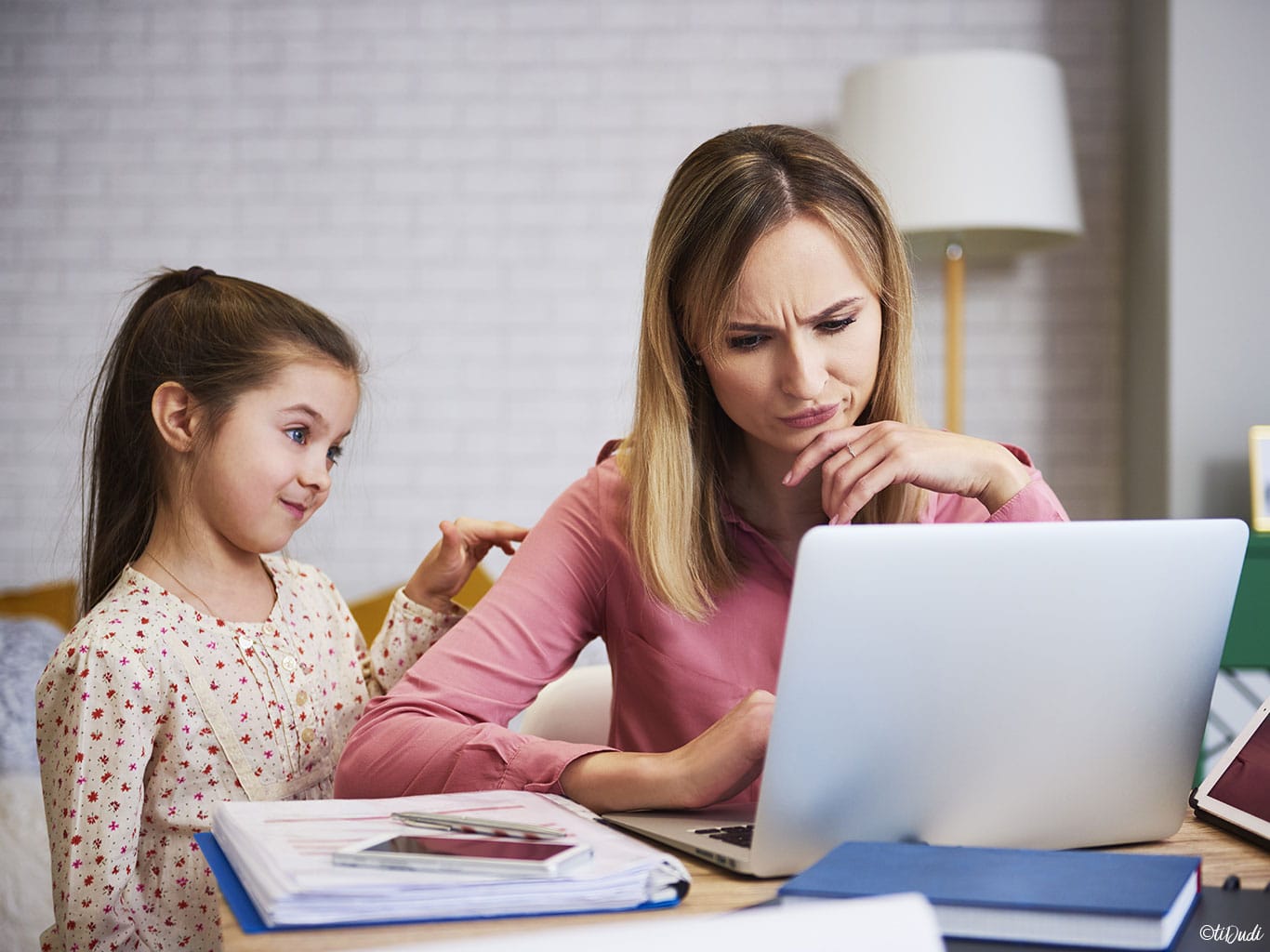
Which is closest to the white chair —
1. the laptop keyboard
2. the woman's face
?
the woman's face

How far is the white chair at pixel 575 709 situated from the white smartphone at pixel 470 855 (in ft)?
2.45

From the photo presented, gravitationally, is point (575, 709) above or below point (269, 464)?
below

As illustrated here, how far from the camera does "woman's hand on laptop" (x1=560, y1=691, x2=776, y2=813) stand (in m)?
0.95

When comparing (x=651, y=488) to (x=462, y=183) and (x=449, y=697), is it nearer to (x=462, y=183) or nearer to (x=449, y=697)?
(x=449, y=697)

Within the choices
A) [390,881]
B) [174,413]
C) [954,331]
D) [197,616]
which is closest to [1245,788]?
[390,881]

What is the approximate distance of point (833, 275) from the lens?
1.31m

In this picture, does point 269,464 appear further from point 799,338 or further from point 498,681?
point 799,338

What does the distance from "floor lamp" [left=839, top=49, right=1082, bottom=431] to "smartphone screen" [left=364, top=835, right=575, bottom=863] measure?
247cm

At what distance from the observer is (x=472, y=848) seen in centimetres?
81

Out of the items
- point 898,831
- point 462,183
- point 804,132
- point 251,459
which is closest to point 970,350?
point 462,183

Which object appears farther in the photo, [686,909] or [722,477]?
[722,477]

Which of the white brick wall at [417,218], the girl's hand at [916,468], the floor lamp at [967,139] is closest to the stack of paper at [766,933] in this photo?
the girl's hand at [916,468]

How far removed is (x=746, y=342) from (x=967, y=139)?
199 centimetres

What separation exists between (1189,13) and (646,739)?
271 cm
